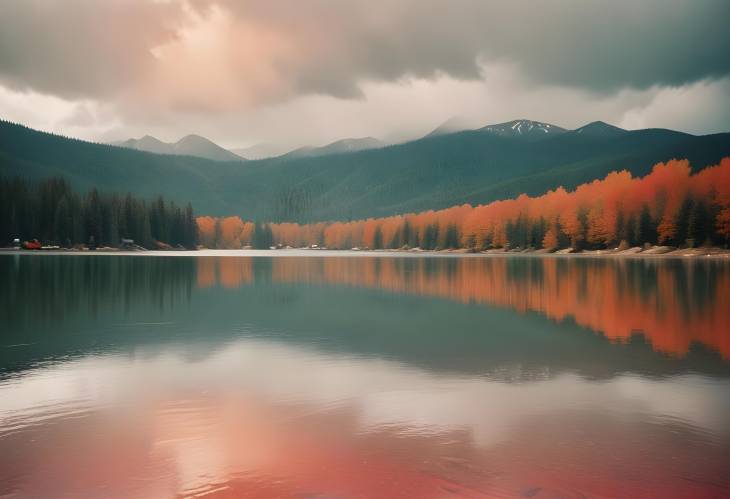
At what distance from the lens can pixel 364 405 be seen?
559 inches

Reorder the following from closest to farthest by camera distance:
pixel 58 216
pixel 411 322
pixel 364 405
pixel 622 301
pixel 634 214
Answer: pixel 364 405 < pixel 411 322 < pixel 622 301 < pixel 634 214 < pixel 58 216

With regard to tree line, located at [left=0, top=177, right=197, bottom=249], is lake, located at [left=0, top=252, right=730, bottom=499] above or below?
below

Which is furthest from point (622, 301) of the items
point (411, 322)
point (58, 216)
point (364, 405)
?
point (58, 216)

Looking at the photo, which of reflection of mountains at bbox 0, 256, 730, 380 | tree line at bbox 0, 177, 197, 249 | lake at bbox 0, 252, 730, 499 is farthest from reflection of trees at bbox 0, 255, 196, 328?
tree line at bbox 0, 177, 197, 249

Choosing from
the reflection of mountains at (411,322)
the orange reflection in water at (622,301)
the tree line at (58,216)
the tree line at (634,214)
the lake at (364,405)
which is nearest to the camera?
the lake at (364,405)

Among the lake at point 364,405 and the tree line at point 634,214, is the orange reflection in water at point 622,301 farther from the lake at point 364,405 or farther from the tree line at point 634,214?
the tree line at point 634,214

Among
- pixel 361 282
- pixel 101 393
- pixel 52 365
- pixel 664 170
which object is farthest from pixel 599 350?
pixel 664 170

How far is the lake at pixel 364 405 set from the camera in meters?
9.84

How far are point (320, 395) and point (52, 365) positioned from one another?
9.51m

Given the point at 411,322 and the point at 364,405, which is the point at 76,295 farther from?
the point at 364,405

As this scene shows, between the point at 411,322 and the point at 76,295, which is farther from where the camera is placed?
the point at 76,295

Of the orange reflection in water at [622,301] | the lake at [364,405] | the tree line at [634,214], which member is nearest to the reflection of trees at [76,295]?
the lake at [364,405]

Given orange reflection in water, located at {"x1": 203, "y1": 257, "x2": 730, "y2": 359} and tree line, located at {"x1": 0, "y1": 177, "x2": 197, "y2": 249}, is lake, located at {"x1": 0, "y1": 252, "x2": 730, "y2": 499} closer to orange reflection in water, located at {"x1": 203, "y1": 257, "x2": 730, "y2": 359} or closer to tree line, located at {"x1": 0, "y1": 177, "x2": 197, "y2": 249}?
orange reflection in water, located at {"x1": 203, "y1": 257, "x2": 730, "y2": 359}

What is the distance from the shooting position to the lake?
9844 millimetres
